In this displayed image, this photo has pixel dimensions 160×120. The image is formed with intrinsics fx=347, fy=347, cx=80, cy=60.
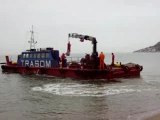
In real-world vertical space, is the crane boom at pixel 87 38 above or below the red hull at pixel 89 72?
above

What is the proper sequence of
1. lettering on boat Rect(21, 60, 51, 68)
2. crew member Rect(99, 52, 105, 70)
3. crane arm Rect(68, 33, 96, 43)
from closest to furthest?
crew member Rect(99, 52, 105, 70) → crane arm Rect(68, 33, 96, 43) → lettering on boat Rect(21, 60, 51, 68)

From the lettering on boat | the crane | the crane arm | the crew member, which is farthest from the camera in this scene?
the lettering on boat

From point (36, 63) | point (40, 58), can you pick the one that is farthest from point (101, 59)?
point (36, 63)

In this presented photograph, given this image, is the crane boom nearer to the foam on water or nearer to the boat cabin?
the boat cabin

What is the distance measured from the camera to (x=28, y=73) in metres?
35.2

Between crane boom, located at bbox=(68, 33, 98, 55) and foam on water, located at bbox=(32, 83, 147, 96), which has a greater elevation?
crane boom, located at bbox=(68, 33, 98, 55)

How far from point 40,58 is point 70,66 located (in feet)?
14.3

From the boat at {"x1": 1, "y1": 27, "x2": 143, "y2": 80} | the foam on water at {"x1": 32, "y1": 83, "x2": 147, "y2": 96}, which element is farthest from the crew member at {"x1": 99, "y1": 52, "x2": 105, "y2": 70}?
the foam on water at {"x1": 32, "y1": 83, "x2": 147, "y2": 96}

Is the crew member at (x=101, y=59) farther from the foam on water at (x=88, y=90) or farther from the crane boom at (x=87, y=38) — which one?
the foam on water at (x=88, y=90)

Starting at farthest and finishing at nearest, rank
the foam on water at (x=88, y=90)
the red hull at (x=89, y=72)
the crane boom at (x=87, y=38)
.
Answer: the crane boom at (x=87, y=38), the red hull at (x=89, y=72), the foam on water at (x=88, y=90)

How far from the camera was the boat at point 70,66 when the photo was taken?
29.3m

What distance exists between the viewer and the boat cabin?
108 feet

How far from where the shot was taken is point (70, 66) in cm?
3122

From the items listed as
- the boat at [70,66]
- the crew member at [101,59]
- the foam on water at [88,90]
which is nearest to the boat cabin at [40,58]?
the boat at [70,66]
